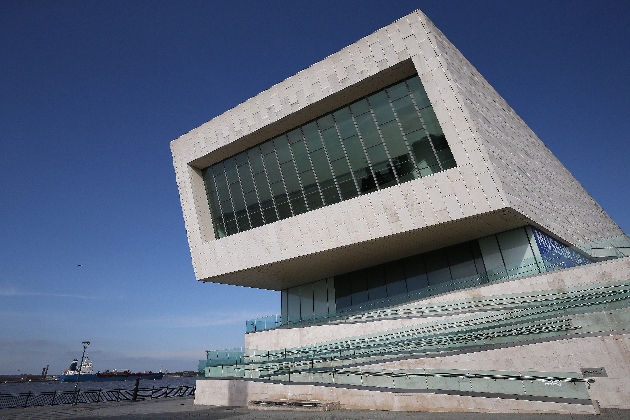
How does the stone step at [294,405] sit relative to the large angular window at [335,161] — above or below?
below

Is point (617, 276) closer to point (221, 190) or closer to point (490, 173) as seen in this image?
point (490, 173)

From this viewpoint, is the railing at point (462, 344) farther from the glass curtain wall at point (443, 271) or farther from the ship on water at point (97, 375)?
the ship on water at point (97, 375)

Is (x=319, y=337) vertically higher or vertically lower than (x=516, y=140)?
lower

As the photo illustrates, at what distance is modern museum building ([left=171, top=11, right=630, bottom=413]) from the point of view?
1237cm

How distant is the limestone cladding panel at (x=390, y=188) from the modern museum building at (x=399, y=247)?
4.1 inches

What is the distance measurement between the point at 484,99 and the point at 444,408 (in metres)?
21.2

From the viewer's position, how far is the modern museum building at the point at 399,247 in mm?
12367

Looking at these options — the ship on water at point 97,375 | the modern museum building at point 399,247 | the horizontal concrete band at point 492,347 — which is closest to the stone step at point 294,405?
the modern museum building at point 399,247

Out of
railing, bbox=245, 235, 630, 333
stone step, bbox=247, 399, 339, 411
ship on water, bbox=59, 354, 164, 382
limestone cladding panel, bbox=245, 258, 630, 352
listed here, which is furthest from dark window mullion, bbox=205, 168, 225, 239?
ship on water, bbox=59, 354, 164, 382

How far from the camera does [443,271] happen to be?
23.8 metres

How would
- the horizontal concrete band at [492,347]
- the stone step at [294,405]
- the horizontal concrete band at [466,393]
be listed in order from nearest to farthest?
the horizontal concrete band at [466,393] < the horizontal concrete band at [492,347] < the stone step at [294,405]

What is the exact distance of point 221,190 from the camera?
28922 millimetres

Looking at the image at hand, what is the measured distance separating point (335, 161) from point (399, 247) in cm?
671

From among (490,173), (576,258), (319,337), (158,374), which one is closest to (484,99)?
(490,173)
